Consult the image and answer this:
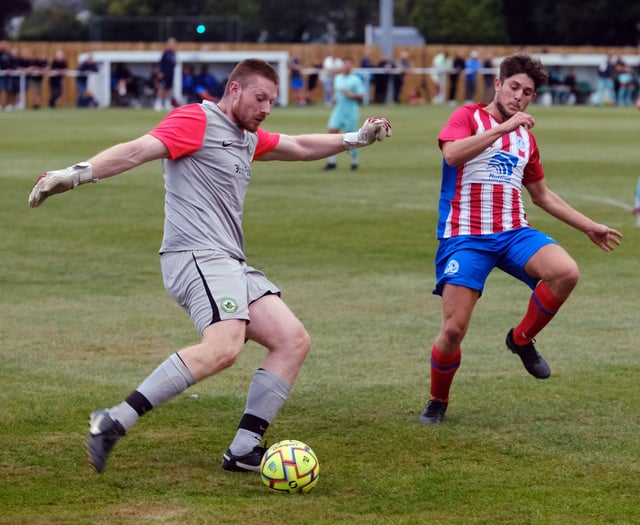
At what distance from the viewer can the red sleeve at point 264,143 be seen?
277 inches

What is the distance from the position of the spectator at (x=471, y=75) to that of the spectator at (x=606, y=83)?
5.44 meters

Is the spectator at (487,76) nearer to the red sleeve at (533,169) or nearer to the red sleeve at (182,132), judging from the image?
the red sleeve at (533,169)

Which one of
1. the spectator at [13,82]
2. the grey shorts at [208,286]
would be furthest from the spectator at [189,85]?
the grey shorts at [208,286]

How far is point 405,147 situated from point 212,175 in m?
25.0

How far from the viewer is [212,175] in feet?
21.7

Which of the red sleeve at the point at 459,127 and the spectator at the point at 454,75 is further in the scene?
the spectator at the point at 454,75

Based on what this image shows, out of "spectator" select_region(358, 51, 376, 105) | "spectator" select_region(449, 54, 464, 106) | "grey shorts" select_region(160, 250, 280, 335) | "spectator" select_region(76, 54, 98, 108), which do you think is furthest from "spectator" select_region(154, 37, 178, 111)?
"grey shorts" select_region(160, 250, 280, 335)

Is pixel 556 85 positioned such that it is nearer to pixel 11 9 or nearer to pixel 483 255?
pixel 11 9

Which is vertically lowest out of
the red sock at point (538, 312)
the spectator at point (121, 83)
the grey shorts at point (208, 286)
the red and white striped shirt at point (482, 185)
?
the spectator at point (121, 83)

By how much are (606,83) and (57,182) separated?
54.2 m

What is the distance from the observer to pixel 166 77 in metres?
45.2

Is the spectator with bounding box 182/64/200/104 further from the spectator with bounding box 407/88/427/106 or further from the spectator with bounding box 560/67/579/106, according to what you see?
the spectator with bounding box 560/67/579/106

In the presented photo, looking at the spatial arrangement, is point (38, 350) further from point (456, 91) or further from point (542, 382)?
point (456, 91)

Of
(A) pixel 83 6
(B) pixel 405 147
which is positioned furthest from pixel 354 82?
(A) pixel 83 6
